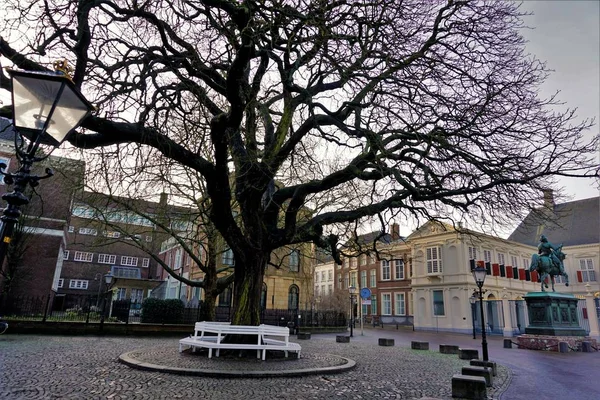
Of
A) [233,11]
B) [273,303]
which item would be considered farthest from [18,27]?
[273,303]

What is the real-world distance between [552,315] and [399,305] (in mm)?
30838

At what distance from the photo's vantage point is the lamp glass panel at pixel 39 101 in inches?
149

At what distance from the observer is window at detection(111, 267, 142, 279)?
1875 inches

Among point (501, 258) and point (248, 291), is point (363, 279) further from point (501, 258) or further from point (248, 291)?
point (248, 291)

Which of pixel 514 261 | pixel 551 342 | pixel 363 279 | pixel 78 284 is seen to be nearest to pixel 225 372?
pixel 551 342

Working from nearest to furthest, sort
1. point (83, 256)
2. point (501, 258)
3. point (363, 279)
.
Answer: point (501, 258), point (83, 256), point (363, 279)

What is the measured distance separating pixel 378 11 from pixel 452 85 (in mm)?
3067

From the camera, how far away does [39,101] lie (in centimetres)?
391

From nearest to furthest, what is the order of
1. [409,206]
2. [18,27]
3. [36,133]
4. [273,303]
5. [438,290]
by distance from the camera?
[36,133] → [18,27] → [409,206] → [273,303] → [438,290]

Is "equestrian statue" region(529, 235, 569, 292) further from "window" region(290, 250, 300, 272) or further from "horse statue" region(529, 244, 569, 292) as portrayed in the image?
"window" region(290, 250, 300, 272)

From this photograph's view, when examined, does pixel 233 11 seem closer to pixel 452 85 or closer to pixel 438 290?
pixel 452 85

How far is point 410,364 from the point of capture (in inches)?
440

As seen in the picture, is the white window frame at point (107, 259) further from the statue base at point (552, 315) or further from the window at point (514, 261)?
the window at point (514, 261)

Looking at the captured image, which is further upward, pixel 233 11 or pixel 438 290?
pixel 233 11
